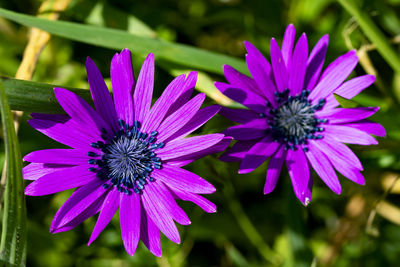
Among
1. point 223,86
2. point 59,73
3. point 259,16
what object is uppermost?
point 59,73

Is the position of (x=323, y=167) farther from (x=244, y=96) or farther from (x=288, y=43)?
(x=288, y=43)

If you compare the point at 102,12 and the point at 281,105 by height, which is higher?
the point at 102,12

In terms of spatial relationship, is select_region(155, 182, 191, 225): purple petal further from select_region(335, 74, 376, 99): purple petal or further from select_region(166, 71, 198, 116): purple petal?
select_region(335, 74, 376, 99): purple petal

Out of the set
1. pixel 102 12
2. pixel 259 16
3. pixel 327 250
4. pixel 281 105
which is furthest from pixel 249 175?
pixel 102 12

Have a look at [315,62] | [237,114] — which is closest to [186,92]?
[237,114]

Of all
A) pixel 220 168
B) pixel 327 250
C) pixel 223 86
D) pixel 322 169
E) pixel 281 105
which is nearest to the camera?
pixel 223 86

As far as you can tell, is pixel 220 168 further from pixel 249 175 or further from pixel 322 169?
pixel 249 175

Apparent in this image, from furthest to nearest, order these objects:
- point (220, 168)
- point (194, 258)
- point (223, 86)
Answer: point (194, 258) < point (220, 168) < point (223, 86)

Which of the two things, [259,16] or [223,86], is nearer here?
[223,86]

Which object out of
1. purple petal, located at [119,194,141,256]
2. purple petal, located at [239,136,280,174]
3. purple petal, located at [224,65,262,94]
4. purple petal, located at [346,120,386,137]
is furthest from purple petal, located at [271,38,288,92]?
purple petal, located at [119,194,141,256]
